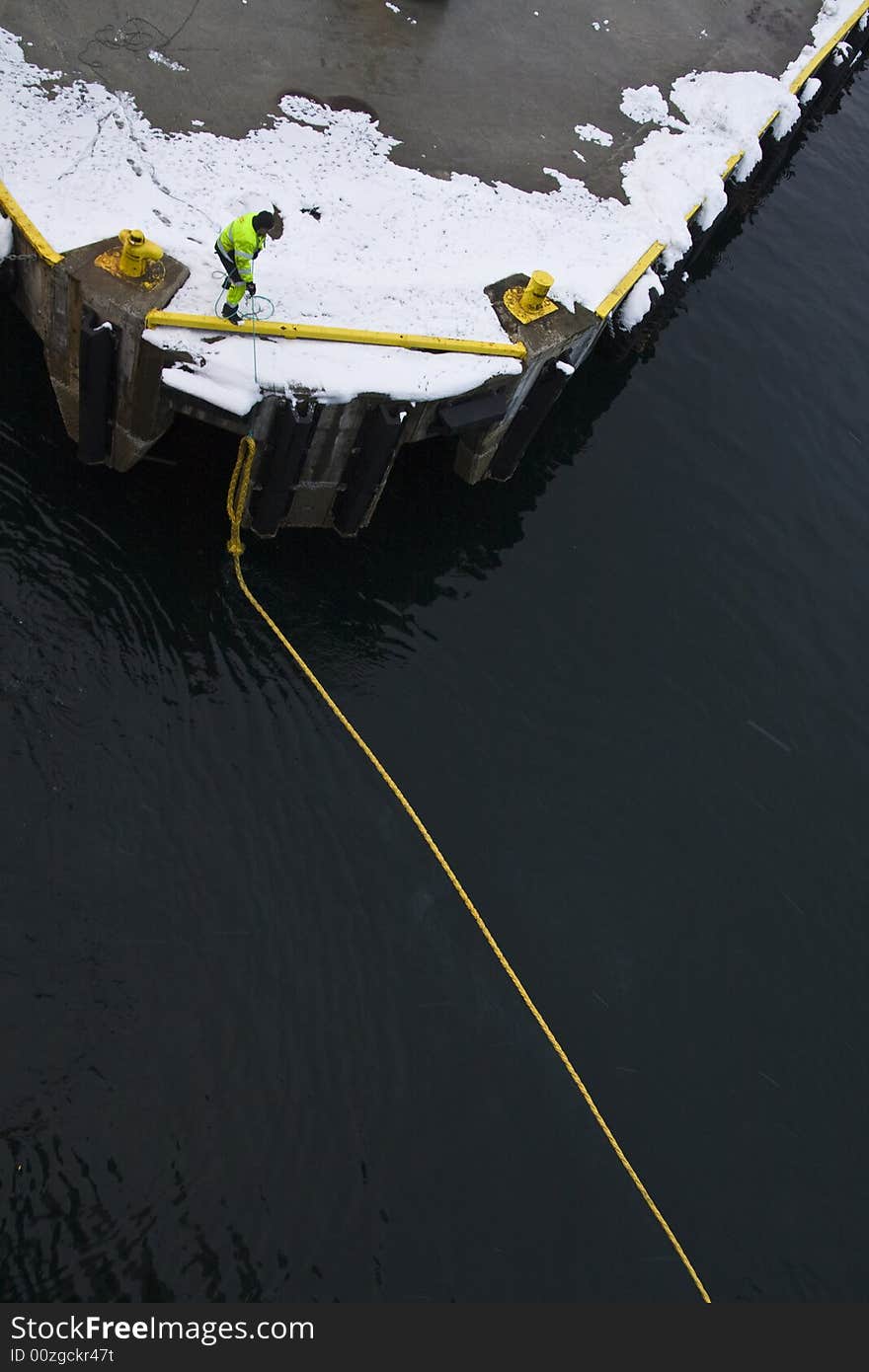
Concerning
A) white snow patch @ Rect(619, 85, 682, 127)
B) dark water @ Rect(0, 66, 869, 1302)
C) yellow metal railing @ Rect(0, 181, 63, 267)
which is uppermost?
white snow patch @ Rect(619, 85, 682, 127)

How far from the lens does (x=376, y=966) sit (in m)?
13.6

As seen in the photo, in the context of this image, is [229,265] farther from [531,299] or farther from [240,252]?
[531,299]

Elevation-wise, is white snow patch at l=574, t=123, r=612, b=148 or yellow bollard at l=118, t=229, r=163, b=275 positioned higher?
white snow patch at l=574, t=123, r=612, b=148

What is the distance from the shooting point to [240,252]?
13938 mm

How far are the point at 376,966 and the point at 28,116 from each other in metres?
14.1

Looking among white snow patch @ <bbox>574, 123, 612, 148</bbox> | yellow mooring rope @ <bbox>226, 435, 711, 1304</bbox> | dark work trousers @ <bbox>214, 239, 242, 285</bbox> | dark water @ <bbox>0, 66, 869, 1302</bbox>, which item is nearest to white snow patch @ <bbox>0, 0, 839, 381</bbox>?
dark work trousers @ <bbox>214, 239, 242, 285</bbox>

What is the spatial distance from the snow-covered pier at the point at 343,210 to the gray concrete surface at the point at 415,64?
0.21ft

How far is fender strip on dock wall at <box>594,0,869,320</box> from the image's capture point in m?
17.9

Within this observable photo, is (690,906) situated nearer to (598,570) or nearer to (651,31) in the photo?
(598,570)

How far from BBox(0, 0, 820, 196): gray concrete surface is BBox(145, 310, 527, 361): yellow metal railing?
464 centimetres

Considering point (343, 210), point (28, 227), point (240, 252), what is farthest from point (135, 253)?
point (343, 210)

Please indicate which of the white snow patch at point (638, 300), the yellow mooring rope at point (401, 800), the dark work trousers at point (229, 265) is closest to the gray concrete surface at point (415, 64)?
the white snow patch at point (638, 300)

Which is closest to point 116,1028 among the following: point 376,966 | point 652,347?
point 376,966

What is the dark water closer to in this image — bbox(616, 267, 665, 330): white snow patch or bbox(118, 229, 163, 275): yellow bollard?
bbox(616, 267, 665, 330): white snow patch
